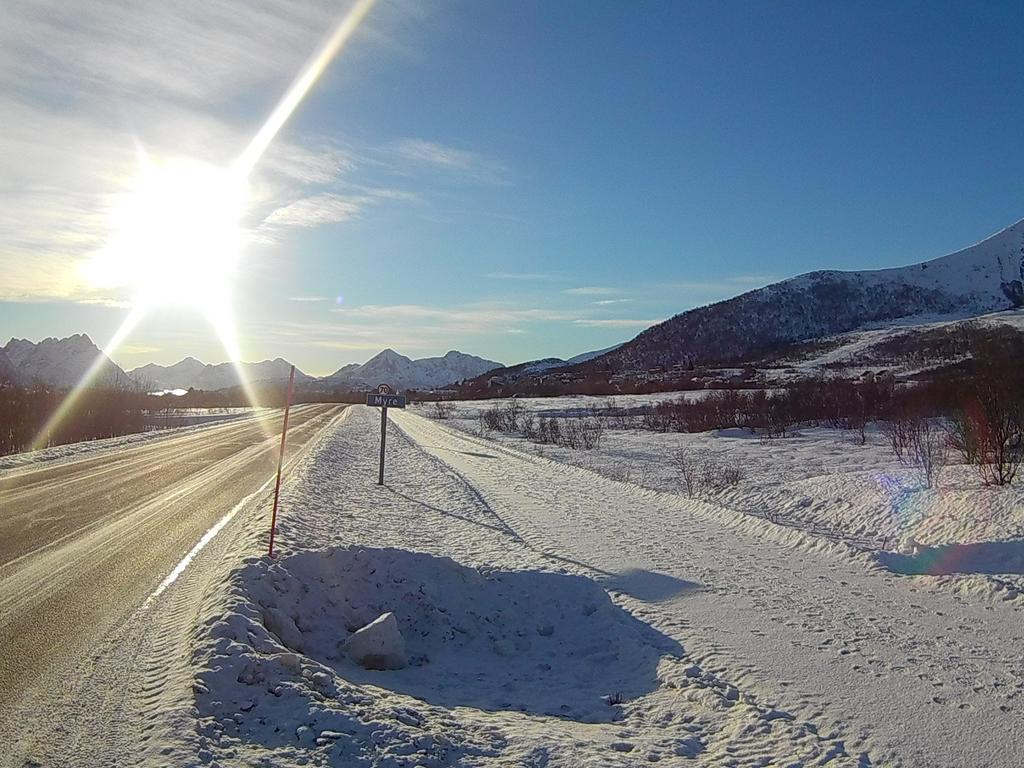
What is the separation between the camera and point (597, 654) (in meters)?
7.09

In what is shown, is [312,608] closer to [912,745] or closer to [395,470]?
[912,745]

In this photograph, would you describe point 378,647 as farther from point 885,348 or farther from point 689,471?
point 885,348

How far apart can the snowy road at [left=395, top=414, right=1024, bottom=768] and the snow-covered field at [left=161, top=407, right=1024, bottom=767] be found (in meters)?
0.02

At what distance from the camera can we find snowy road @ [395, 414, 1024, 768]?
204 inches

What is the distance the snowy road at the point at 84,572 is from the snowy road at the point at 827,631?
4809mm

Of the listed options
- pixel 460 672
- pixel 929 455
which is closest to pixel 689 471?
pixel 929 455

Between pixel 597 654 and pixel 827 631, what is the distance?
89.4 inches

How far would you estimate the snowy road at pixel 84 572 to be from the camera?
16.7 feet

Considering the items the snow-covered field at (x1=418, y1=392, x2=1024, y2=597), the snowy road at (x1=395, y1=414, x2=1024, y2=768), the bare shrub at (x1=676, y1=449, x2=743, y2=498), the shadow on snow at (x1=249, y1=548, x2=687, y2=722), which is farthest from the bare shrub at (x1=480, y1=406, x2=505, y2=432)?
the shadow on snow at (x1=249, y1=548, x2=687, y2=722)

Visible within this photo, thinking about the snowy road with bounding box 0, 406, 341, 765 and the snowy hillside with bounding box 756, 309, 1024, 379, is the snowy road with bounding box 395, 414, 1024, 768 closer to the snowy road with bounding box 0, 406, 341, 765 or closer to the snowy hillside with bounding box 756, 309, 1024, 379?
the snowy road with bounding box 0, 406, 341, 765

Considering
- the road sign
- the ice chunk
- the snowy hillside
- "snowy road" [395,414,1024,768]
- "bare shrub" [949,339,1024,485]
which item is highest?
the snowy hillside

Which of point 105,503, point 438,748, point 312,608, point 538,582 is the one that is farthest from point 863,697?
point 105,503

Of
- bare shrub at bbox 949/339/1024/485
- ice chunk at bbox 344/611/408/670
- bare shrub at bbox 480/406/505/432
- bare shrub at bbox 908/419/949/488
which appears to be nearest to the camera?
ice chunk at bbox 344/611/408/670

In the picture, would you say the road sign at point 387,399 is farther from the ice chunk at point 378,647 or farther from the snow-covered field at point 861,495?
the ice chunk at point 378,647
